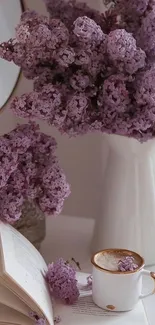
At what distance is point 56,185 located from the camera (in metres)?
0.98

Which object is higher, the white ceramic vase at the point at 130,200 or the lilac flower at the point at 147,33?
the lilac flower at the point at 147,33

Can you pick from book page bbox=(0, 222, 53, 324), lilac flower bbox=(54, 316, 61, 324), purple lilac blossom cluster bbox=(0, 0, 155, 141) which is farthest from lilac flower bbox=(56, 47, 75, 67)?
lilac flower bbox=(54, 316, 61, 324)

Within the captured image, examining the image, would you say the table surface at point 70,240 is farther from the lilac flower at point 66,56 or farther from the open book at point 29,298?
the lilac flower at point 66,56

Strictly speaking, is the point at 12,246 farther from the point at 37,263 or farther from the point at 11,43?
the point at 11,43

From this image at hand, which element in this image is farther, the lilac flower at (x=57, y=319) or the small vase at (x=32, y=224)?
the small vase at (x=32, y=224)

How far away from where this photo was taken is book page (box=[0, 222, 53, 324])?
2.97 feet

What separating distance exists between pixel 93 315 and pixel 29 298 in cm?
12

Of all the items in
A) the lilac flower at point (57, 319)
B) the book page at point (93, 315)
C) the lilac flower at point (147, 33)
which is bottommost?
the lilac flower at point (57, 319)

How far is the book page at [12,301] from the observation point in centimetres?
91

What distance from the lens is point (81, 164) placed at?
4.51ft

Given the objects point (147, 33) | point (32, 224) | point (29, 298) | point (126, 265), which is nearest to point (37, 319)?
point (29, 298)

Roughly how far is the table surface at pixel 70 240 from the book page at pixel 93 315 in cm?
11

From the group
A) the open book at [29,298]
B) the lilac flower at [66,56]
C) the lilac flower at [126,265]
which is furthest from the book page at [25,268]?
the lilac flower at [66,56]

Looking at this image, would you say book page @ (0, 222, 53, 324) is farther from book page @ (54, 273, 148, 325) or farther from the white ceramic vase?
the white ceramic vase
